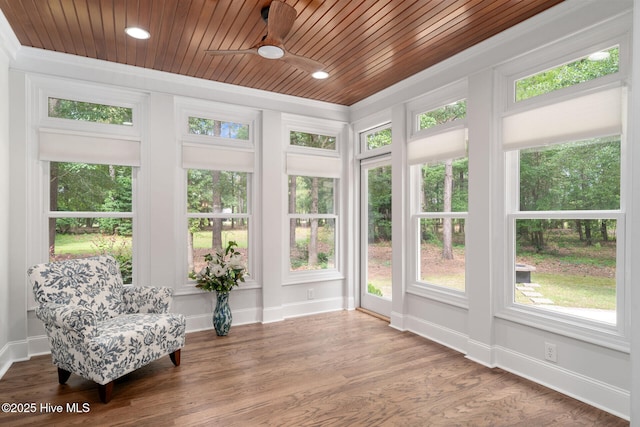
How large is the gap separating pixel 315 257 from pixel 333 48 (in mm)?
2684

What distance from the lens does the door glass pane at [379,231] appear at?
15.0 feet

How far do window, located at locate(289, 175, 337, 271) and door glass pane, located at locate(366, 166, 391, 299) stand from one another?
1.67ft

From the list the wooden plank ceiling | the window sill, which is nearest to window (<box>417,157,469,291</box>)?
the window sill

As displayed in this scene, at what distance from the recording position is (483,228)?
3.17m

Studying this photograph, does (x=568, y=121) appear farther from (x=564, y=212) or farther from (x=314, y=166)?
(x=314, y=166)

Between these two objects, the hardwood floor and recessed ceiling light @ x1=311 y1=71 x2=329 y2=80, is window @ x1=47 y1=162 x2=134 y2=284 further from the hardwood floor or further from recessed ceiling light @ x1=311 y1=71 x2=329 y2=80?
recessed ceiling light @ x1=311 y1=71 x2=329 y2=80

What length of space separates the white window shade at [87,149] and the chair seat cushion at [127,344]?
64.8 inches

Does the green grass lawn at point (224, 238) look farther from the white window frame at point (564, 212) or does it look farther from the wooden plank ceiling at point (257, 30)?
the white window frame at point (564, 212)

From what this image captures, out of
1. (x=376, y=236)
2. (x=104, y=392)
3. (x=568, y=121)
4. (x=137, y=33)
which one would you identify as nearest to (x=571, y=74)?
(x=568, y=121)

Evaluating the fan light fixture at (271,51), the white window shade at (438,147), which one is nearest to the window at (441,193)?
the white window shade at (438,147)

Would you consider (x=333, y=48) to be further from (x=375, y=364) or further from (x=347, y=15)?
(x=375, y=364)

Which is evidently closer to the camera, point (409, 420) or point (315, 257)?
point (409, 420)

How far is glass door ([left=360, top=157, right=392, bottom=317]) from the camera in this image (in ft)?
15.0

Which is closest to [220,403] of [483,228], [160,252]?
[160,252]
